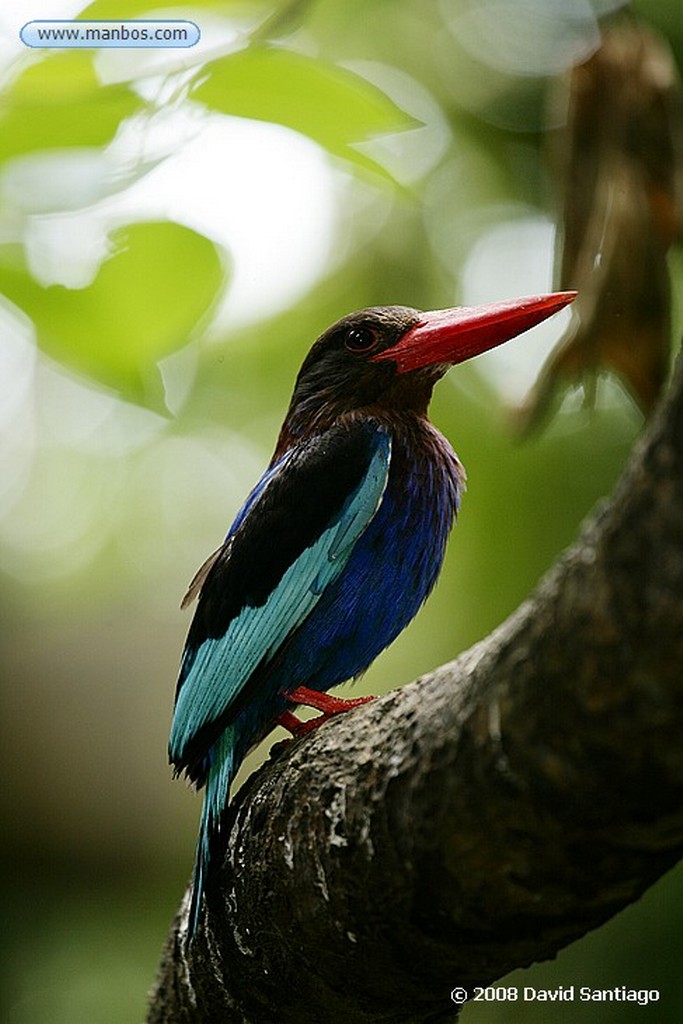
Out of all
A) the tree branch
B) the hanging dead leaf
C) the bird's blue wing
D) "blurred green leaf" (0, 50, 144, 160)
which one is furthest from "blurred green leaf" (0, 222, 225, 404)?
the hanging dead leaf

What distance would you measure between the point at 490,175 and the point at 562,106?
298 mm

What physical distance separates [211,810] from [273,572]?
286mm

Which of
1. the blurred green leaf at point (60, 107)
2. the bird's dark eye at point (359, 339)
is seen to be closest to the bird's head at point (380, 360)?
the bird's dark eye at point (359, 339)

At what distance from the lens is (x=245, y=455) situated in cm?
194

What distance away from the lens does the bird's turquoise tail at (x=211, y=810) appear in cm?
130

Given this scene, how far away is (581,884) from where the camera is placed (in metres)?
0.74

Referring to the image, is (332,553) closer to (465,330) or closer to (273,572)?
(273,572)

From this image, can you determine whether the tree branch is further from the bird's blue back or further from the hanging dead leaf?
the hanging dead leaf

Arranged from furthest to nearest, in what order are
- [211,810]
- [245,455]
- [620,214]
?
[245,455] < [620,214] < [211,810]

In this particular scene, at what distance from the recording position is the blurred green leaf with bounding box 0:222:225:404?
43.6 inches

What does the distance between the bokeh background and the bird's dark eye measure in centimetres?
19

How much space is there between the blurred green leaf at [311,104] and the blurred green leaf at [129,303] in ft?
0.43

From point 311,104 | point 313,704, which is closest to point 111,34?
point 311,104

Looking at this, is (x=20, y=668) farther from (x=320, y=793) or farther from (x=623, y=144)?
(x=623, y=144)
